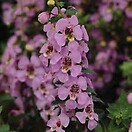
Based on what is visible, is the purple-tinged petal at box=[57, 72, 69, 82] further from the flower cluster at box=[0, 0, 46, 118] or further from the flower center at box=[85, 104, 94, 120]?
the flower cluster at box=[0, 0, 46, 118]

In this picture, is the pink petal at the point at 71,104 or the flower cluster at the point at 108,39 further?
the flower cluster at the point at 108,39

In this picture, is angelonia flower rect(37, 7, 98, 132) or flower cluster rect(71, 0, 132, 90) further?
flower cluster rect(71, 0, 132, 90)

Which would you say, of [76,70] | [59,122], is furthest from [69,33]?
[59,122]

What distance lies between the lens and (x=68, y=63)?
232 cm

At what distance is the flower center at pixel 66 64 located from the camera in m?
2.31

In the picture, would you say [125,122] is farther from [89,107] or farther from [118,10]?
[118,10]

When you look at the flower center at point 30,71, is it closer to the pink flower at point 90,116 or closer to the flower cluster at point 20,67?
the flower cluster at point 20,67

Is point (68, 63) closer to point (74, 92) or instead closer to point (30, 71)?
point (74, 92)

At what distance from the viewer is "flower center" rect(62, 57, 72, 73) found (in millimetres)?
2311

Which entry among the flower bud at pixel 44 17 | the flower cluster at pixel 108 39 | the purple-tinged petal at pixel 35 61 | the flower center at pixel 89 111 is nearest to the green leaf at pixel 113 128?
the flower center at pixel 89 111

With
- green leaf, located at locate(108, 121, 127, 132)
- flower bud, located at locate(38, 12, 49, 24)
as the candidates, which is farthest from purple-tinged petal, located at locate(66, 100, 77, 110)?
flower bud, located at locate(38, 12, 49, 24)

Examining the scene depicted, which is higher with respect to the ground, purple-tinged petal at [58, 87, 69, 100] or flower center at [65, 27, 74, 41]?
flower center at [65, 27, 74, 41]

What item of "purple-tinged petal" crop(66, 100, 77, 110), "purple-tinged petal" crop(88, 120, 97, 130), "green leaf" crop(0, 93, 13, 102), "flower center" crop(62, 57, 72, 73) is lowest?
"green leaf" crop(0, 93, 13, 102)

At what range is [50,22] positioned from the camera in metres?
2.35
